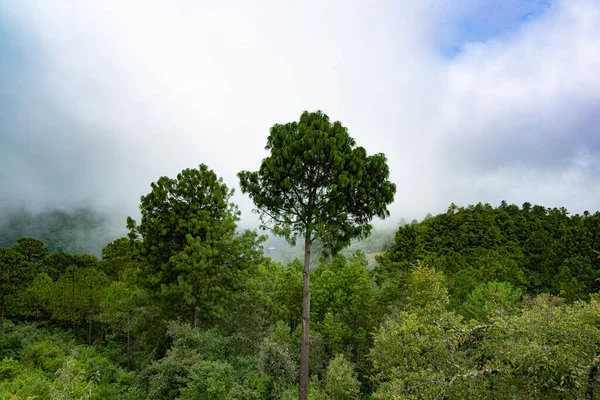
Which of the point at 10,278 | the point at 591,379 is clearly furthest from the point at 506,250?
the point at 10,278

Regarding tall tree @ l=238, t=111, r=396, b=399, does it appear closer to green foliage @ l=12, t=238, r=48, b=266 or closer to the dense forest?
the dense forest

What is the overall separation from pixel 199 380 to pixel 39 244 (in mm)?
54237

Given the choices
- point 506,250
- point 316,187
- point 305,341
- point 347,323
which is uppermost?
point 506,250

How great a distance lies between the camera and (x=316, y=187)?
12.2 m

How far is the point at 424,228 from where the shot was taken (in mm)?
Result: 43031

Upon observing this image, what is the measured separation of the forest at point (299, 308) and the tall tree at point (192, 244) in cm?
9

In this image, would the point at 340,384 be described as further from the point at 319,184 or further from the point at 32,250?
the point at 32,250

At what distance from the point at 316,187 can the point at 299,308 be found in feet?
71.4

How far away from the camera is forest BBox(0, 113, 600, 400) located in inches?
238

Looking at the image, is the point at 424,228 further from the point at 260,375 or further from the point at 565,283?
the point at 260,375

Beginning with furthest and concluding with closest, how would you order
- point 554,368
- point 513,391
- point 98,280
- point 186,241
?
1. point 98,280
2. point 186,241
3. point 513,391
4. point 554,368

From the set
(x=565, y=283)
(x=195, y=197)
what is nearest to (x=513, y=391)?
(x=195, y=197)

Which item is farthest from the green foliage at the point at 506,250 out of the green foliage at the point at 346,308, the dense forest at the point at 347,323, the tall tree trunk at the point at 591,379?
the tall tree trunk at the point at 591,379

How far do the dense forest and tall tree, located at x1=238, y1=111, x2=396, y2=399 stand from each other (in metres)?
2.25
